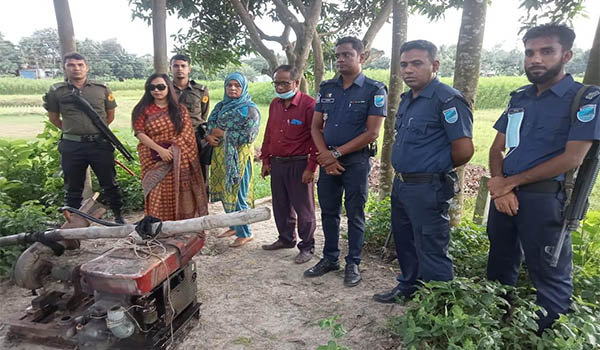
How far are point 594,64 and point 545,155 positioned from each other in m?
1.26

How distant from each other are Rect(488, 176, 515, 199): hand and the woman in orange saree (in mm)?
2637

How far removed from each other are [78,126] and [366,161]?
3.08 meters

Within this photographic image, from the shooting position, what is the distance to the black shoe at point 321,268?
11.2 ft

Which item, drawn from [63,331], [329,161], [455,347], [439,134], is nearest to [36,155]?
[63,331]

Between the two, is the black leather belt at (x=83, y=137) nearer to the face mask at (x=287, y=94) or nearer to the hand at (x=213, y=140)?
the hand at (x=213, y=140)

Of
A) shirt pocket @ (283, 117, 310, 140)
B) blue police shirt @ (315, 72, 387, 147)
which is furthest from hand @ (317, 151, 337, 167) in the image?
shirt pocket @ (283, 117, 310, 140)

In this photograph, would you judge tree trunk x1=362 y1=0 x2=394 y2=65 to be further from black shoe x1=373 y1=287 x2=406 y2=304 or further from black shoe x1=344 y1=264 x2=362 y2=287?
black shoe x1=373 y1=287 x2=406 y2=304

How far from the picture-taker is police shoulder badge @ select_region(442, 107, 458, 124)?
7.77ft

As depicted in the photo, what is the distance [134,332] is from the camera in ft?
7.15

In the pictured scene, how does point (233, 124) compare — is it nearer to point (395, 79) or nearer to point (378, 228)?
point (378, 228)

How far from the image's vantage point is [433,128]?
247 centimetres

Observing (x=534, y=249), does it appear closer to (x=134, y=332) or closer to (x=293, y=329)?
(x=293, y=329)

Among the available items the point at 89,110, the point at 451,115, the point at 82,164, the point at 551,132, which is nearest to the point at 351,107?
the point at 451,115

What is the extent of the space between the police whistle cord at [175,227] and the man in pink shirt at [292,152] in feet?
4.98
